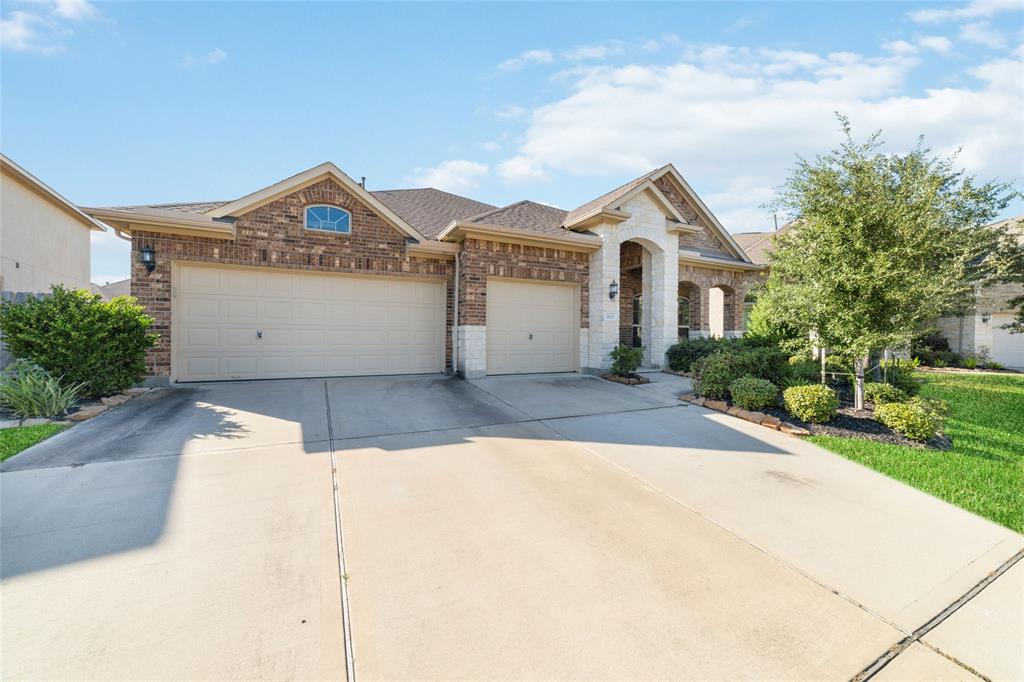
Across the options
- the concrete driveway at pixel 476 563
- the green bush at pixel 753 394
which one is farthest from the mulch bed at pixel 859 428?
the concrete driveway at pixel 476 563

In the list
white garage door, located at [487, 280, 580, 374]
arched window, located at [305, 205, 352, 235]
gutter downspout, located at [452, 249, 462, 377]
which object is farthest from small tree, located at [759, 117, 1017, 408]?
arched window, located at [305, 205, 352, 235]

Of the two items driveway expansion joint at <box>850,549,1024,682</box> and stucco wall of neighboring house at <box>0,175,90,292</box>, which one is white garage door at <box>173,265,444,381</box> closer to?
stucco wall of neighboring house at <box>0,175,90,292</box>

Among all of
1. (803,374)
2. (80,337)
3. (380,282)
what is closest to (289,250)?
(380,282)

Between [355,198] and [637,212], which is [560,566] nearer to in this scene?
[355,198]

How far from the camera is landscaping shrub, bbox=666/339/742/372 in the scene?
436 inches

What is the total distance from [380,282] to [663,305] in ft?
25.2

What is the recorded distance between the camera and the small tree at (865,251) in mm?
6410

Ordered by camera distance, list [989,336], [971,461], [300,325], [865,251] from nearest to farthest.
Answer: [971,461]
[865,251]
[300,325]
[989,336]

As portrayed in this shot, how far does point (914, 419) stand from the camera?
18.5ft

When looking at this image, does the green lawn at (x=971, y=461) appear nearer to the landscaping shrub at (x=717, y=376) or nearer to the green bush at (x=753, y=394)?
the green bush at (x=753, y=394)

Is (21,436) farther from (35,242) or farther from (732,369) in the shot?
(35,242)

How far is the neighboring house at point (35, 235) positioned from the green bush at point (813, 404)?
49.5ft

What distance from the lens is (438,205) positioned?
1329cm

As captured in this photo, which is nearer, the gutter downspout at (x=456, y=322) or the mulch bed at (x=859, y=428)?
the mulch bed at (x=859, y=428)
